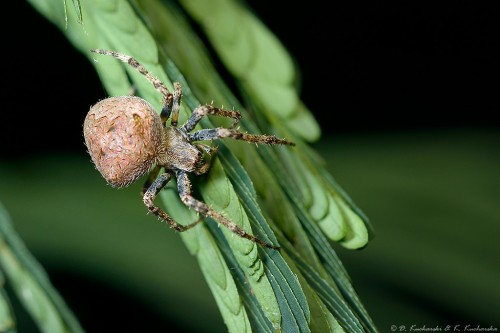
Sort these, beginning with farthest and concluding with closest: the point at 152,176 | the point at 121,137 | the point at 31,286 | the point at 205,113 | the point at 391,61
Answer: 1. the point at 391,61
2. the point at 152,176
3. the point at 121,137
4. the point at 205,113
5. the point at 31,286

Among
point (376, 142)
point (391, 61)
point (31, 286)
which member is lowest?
point (31, 286)

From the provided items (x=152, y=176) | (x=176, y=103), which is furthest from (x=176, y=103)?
(x=152, y=176)

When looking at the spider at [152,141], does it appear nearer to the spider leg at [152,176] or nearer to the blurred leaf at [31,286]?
the spider leg at [152,176]

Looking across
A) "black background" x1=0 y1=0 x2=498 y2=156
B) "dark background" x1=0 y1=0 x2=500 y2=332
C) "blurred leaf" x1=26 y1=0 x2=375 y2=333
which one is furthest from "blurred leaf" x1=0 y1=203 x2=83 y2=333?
"black background" x1=0 y1=0 x2=498 y2=156

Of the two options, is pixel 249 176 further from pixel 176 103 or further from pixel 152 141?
pixel 152 141

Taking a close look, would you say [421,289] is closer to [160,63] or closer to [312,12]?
[312,12]

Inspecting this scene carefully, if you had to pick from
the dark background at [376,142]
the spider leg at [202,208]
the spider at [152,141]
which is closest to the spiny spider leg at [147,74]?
the spider at [152,141]

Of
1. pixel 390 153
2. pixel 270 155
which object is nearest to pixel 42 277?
pixel 270 155

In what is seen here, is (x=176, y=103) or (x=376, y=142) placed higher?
(x=376, y=142)
